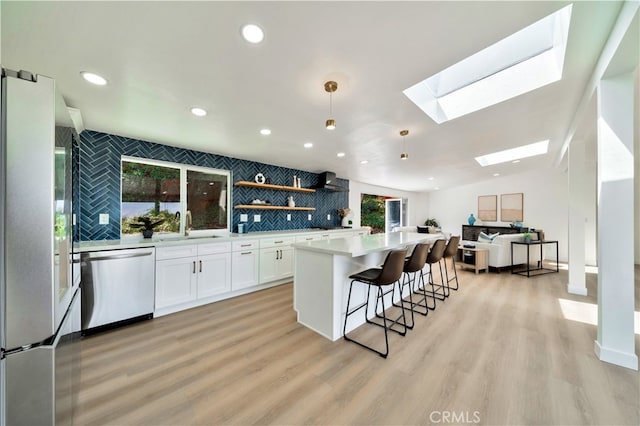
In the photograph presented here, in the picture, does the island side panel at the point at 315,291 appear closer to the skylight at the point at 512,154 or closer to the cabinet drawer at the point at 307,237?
the cabinet drawer at the point at 307,237

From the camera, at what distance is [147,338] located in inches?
90.6

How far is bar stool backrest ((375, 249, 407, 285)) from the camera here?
2.12 meters

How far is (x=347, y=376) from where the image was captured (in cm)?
178

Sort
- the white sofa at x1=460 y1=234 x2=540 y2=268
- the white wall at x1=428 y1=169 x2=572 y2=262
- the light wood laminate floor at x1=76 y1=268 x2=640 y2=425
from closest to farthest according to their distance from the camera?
the light wood laminate floor at x1=76 y1=268 x2=640 y2=425
the white sofa at x1=460 y1=234 x2=540 y2=268
the white wall at x1=428 y1=169 x2=572 y2=262

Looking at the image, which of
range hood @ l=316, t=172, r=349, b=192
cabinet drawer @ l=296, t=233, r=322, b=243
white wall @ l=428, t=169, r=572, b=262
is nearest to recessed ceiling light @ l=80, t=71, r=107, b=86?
cabinet drawer @ l=296, t=233, r=322, b=243

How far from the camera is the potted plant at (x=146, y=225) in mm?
3002

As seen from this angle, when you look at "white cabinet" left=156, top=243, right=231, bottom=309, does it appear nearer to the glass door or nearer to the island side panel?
the island side panel

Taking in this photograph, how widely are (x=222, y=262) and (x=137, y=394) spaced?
5.69 ft

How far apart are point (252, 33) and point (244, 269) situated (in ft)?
9.49

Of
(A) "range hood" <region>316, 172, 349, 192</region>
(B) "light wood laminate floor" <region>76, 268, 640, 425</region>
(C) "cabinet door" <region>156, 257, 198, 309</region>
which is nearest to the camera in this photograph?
(B) "light wood laminate floor" <region>76, 268, 640, 425</region>

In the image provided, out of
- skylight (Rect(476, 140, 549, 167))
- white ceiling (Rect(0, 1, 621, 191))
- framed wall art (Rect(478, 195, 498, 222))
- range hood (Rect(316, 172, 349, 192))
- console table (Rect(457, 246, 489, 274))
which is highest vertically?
skylight (Rect(476, 140, 549, 167))

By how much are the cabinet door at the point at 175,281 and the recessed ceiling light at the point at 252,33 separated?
2518 mm

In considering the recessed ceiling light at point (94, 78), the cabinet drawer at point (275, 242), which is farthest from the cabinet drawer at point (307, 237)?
the recessed ceiling light at point (94, 78)

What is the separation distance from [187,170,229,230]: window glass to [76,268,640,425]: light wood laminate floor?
145 cm
